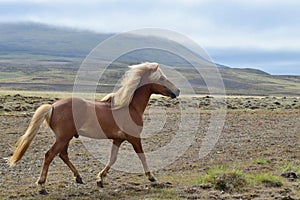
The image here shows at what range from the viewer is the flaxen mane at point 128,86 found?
342 inches

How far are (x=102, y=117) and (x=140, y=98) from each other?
2.97ft

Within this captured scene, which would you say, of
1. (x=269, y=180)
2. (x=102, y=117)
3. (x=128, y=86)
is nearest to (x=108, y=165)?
(x=102, y=117)

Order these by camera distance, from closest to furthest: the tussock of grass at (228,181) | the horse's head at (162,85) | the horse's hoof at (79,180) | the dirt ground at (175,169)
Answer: the dirt ground at (175,169), the tussock of grass at (228,181), the horse's hoof at (79,180), the horse's head at (162,85)

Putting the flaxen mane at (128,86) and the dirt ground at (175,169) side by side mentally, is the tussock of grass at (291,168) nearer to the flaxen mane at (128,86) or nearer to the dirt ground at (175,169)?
the dirt ground at (175,169)

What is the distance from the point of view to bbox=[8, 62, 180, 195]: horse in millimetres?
8180

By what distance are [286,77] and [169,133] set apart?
610 feet

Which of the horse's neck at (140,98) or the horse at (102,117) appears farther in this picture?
the horse's neck at (140,98)

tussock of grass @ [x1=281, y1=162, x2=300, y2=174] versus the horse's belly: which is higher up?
the horse's belly

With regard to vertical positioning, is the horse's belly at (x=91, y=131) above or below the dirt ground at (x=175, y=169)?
above

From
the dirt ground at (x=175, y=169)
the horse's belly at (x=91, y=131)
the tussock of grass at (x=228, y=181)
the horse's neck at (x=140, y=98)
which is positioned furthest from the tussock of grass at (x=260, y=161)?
the horse's belly at (x=91, y=131)

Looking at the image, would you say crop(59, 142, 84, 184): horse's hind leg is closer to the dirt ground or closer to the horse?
the horse

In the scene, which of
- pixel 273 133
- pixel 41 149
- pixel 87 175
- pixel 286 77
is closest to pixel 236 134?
pixel 273 133

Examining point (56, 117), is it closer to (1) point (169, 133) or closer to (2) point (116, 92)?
(2) point (116, 92)

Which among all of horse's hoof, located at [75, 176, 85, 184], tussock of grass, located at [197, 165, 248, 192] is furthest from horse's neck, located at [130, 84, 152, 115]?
tussock of grass, located at [197, 165, 248, 192]
